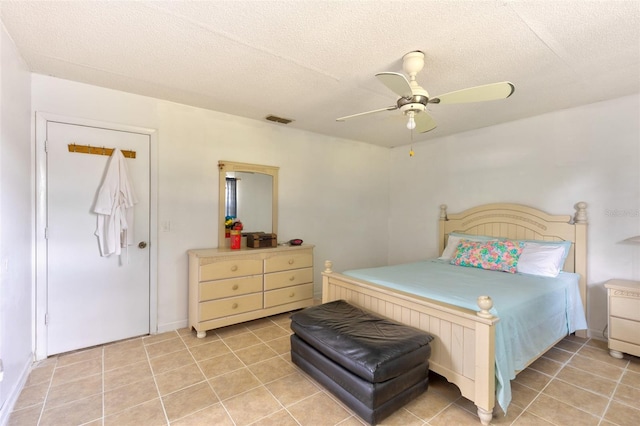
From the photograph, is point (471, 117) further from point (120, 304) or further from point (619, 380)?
point (120, 304)

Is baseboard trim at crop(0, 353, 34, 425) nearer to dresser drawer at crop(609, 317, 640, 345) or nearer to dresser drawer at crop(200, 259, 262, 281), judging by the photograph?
dresser drawer at crop(200, 259, 262, 281)

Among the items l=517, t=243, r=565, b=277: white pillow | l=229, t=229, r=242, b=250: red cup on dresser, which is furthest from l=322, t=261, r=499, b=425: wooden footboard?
l=229, t=229, r=242, b=250: red cup on dresser

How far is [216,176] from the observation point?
3.50 metres

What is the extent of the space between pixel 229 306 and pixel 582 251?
3.76 m

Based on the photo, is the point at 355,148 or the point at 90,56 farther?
the point at 355,148

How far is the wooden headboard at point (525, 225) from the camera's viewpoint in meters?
3.10

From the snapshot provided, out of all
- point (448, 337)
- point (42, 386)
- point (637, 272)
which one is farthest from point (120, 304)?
point (637, 272)

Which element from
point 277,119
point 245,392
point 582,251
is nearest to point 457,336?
point 245,392

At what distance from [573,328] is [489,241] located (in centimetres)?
111

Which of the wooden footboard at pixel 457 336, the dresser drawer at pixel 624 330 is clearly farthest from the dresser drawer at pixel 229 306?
the dresser drawer at pixel 624 330

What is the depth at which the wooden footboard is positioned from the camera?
1775mm

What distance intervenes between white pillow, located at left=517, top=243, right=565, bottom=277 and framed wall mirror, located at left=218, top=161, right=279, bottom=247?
2.88 metres

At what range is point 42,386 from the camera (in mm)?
2186

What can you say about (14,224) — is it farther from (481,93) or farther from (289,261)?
(481,93)
